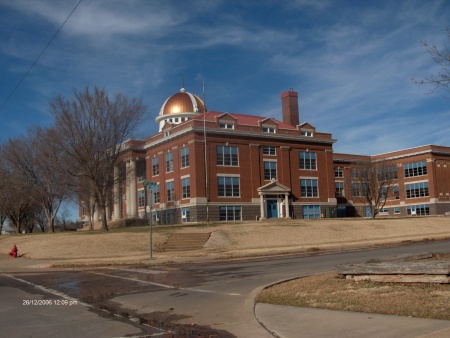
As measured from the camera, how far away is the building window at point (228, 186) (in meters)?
59.2

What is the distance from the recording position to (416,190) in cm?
7944

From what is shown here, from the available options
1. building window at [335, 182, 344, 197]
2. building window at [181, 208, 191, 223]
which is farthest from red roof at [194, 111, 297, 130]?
building window at [335, 182, 344, 197]

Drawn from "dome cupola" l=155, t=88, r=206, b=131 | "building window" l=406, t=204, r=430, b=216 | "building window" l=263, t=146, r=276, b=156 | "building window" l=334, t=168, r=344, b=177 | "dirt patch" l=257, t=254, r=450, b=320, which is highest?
"dome cupola" l=155, t=88, r=206, b=131

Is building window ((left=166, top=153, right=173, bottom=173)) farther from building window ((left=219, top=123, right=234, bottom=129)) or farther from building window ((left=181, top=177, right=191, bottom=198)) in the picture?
building window ((left=219, top=123, right=234, bottom=129))

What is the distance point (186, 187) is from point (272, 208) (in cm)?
1167

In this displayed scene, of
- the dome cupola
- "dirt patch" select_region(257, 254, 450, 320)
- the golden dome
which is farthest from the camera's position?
the golden dome

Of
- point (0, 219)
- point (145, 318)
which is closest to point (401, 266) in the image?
point (145, 318)

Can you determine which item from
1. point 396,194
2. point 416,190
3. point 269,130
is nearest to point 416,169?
point 416,190

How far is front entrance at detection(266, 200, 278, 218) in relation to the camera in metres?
62.4

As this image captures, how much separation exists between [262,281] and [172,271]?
20.3 feet

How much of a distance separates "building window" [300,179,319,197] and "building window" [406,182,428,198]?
22346 mm

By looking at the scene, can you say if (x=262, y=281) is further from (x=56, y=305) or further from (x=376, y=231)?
(x=376, y=231)

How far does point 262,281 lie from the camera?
1517 centimetres

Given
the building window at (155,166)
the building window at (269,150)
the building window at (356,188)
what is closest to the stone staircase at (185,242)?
the building window at (269,150)
